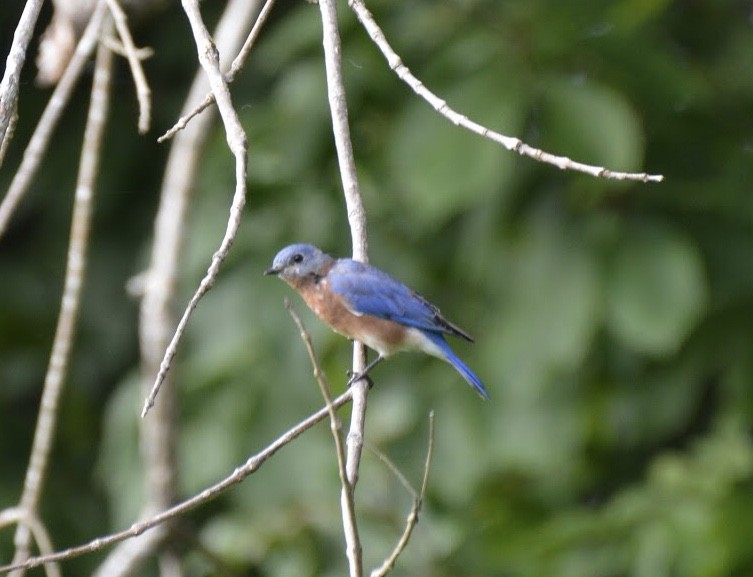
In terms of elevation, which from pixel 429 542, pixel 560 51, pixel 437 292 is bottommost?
pixel 429 542

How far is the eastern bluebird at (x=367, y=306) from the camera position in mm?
3920

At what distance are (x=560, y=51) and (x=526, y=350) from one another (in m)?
1.18

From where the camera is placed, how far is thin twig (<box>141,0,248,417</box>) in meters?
2.18

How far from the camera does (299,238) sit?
18.6 feet

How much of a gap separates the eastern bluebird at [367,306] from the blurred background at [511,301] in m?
0.97

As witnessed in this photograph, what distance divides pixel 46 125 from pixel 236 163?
177 cm

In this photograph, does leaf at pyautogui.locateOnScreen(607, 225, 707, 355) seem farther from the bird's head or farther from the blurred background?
the bird's head

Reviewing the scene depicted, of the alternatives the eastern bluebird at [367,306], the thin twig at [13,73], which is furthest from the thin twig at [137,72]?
the eastern bluebird at [367,306]

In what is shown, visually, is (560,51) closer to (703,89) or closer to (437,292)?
(703,89)

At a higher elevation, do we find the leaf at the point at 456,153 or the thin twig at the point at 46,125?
the leaf at the point at 456,153

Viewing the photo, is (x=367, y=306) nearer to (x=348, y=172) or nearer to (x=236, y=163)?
(x=348, y=172)

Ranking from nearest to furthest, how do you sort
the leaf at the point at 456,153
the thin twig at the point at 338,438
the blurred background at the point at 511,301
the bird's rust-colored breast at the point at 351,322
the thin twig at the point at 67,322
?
the thin twig at the point at 338,438 < the bird's rust-colored breast at the point at 351,322 < the thin twig at the point at 67,322 < the leaf at the point at 456,153 < the blurred background at the point at 511,301

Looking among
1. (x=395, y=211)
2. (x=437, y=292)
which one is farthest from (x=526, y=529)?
(x=395, y=211)

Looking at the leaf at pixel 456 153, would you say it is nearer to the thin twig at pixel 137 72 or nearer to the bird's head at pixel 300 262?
the bird's head at pixel 300 262
